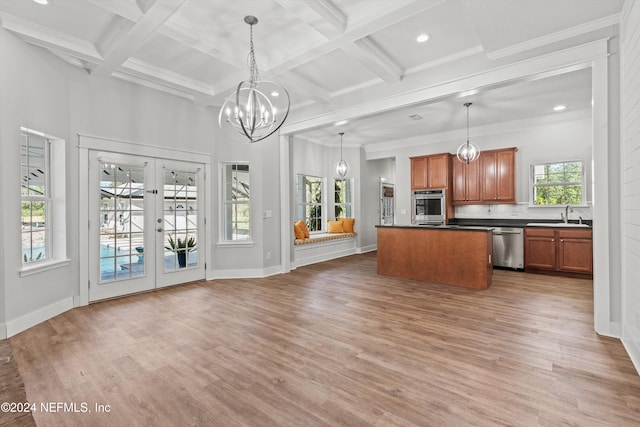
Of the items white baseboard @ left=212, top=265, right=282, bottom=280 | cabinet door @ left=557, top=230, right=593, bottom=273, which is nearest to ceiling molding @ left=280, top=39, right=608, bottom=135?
white baseboard @ left=212, top=265, right=282, bottom=280

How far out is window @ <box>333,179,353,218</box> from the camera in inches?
333

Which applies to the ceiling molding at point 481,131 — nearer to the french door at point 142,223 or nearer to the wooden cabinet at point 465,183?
the wooden cabinet at point 465,183

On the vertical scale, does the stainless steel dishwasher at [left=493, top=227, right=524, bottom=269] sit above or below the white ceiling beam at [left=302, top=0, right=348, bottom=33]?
below

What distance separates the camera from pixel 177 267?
491cm


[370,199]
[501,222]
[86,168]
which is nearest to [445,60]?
[501,222]

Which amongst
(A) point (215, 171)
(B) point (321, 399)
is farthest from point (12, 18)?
(B) point (321, 399)

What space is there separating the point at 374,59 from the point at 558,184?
15.6 ft

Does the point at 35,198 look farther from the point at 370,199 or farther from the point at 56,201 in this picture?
the point at 370,199

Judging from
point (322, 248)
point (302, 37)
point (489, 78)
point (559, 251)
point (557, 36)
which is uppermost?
point (302, 37)

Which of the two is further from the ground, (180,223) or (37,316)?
(180,223)

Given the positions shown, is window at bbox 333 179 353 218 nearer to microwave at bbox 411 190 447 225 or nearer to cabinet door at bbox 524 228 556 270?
microwave at bbox 411 190 447 225

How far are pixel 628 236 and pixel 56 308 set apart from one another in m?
5.74

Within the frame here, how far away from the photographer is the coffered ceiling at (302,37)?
279 centimetres

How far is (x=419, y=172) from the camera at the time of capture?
24.0 ft
